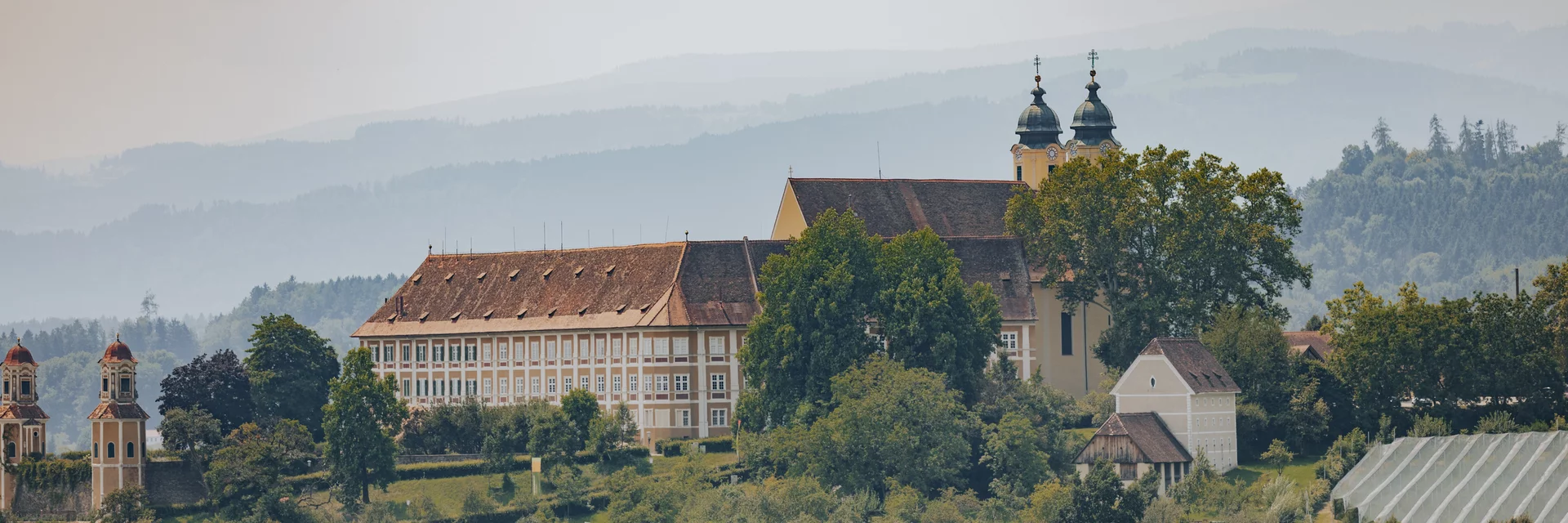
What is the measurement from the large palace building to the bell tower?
4.75 m

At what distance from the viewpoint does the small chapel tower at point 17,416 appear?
10819 centimetres

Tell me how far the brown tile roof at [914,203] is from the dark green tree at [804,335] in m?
12.8

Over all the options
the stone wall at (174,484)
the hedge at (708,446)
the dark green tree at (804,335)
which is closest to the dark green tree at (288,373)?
the stone wall at (174,484)

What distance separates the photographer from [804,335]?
108750mm

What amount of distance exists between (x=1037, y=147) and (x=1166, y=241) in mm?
22605

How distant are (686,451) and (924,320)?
11.3 meters

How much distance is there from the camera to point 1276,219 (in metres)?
116

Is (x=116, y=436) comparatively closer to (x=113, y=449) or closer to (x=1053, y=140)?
(x=113, y=449)

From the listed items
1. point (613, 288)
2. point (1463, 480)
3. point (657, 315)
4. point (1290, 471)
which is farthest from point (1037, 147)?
point (1463, 480)

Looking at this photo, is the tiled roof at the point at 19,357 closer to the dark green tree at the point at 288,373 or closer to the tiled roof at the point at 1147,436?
the dark green tree at the point at 288,373

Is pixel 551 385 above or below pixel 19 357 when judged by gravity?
below

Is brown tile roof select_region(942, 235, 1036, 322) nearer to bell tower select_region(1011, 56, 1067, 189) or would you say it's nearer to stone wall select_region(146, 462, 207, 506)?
bell tower select_region(1011, 56, 1067, 189)

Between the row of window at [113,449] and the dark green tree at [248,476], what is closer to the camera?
the dark green tree at [248,476]

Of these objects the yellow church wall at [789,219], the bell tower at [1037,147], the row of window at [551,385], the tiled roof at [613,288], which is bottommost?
the row of window at [551,385]
